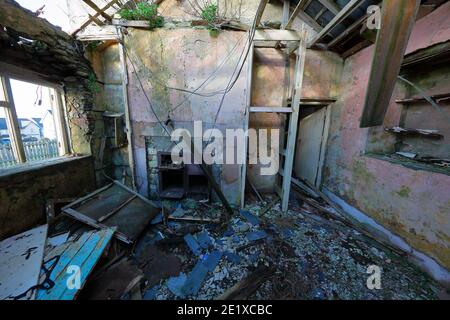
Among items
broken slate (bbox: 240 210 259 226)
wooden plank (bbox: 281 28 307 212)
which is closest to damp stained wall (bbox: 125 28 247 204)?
broken slate (bbox: 240 210 259 226)

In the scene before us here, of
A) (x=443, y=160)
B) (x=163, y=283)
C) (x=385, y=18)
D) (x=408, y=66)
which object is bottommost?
(x=163, y=283)

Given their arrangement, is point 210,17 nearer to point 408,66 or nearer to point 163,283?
point 408,66

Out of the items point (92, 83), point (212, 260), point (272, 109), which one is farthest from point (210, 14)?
point (212, 260)

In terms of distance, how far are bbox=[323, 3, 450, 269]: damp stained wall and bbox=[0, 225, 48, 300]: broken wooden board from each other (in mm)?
4186

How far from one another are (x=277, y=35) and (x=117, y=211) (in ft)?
12.7

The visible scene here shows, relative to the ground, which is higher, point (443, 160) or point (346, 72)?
point (346, 72)

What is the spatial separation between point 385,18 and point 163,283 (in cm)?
316

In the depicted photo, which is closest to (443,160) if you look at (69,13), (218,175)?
(218,175)

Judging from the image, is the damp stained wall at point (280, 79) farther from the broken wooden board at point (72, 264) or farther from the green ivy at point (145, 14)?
the broken wooden board at point (72, 264)

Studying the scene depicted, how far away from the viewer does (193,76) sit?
2.98 meters

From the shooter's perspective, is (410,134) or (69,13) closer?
(410,134)

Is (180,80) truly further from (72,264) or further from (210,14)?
(72,264)

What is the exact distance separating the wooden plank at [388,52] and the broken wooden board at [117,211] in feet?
10.5

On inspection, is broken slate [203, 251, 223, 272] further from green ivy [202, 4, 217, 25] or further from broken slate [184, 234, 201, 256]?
green ivy [202, 4, 217, 25]
